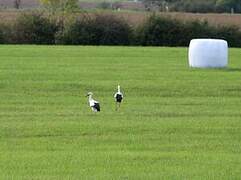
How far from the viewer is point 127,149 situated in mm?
15367

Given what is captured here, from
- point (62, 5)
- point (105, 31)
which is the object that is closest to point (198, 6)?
point (62, 5)

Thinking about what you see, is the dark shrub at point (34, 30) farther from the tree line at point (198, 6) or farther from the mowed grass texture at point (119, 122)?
the tree line at point (198, 6)

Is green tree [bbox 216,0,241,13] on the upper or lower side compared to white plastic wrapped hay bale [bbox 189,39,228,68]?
upper

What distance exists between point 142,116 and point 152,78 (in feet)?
32.2

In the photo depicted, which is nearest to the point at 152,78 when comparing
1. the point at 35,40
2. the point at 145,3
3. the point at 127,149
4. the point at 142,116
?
the point at 142,116

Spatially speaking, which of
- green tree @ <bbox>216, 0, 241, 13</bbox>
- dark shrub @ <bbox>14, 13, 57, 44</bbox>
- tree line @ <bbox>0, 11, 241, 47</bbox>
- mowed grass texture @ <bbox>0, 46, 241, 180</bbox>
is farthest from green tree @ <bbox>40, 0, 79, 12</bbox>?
green tree @ <bbox>216, 0, 241, 13</bbox>

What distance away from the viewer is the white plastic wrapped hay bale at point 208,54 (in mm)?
34812

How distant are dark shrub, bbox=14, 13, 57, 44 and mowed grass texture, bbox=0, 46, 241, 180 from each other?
22.2m

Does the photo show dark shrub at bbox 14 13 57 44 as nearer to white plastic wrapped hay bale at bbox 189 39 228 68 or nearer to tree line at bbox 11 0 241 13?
white plastic wrapped hay bale at bbox 189 39 228 68

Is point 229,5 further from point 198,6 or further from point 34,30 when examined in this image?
point 34,30

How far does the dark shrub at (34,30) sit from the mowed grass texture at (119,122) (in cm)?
2221

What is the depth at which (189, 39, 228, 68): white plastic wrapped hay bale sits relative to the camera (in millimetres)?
34812

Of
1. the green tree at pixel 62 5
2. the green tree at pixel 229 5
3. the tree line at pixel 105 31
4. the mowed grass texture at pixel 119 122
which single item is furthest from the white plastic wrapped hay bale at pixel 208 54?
the green tree at pixel 229 5

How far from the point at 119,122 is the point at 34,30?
39.8 meters
